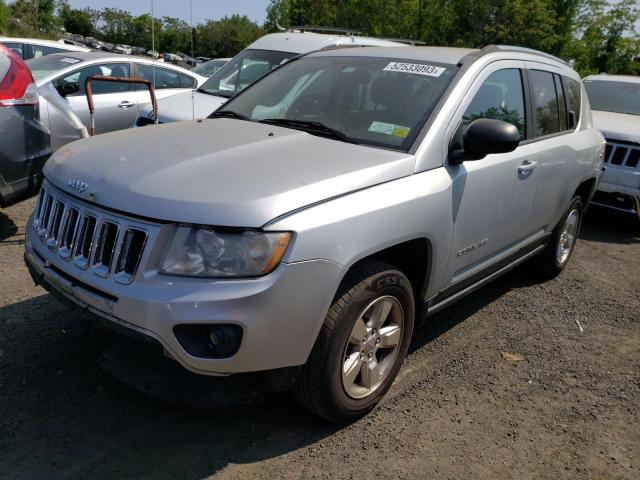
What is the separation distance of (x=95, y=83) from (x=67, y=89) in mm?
574

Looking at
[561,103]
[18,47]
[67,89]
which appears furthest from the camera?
[18,47]

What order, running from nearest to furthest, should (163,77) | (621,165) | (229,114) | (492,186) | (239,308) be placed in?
(239,308) < (492,186) < (229,114) < (621,165) < (163,77)

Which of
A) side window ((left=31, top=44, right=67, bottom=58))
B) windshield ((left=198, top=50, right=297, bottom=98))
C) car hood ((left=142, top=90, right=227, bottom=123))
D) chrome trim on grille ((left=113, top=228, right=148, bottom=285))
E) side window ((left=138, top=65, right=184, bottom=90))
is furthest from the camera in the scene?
side window ((left=31, top=44, right=67, bottom=58))

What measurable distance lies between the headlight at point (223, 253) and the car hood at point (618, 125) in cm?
630

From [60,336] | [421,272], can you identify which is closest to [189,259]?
[421,272]

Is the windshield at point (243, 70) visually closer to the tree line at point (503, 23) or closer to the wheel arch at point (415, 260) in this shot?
the wheel arch at point (415, 260)

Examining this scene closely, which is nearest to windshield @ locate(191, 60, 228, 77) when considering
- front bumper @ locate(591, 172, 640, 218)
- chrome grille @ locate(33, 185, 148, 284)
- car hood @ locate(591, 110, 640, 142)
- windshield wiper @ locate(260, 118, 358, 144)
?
car hood @ locate(591, 110, 640, 142)

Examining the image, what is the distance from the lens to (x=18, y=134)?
4.86 m

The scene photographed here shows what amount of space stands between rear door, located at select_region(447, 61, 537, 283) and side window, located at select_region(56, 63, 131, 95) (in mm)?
5738

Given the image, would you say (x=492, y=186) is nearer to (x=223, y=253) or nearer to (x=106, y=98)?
(x=223, y=253)

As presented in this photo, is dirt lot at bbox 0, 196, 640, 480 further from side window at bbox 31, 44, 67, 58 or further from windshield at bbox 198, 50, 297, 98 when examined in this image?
side window at bbox 31, 44, 67, 58

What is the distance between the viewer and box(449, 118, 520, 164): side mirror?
3014 millimetres

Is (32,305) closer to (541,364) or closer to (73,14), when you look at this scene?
(541,364)

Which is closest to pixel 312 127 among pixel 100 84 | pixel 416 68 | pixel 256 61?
pixel 416 68
